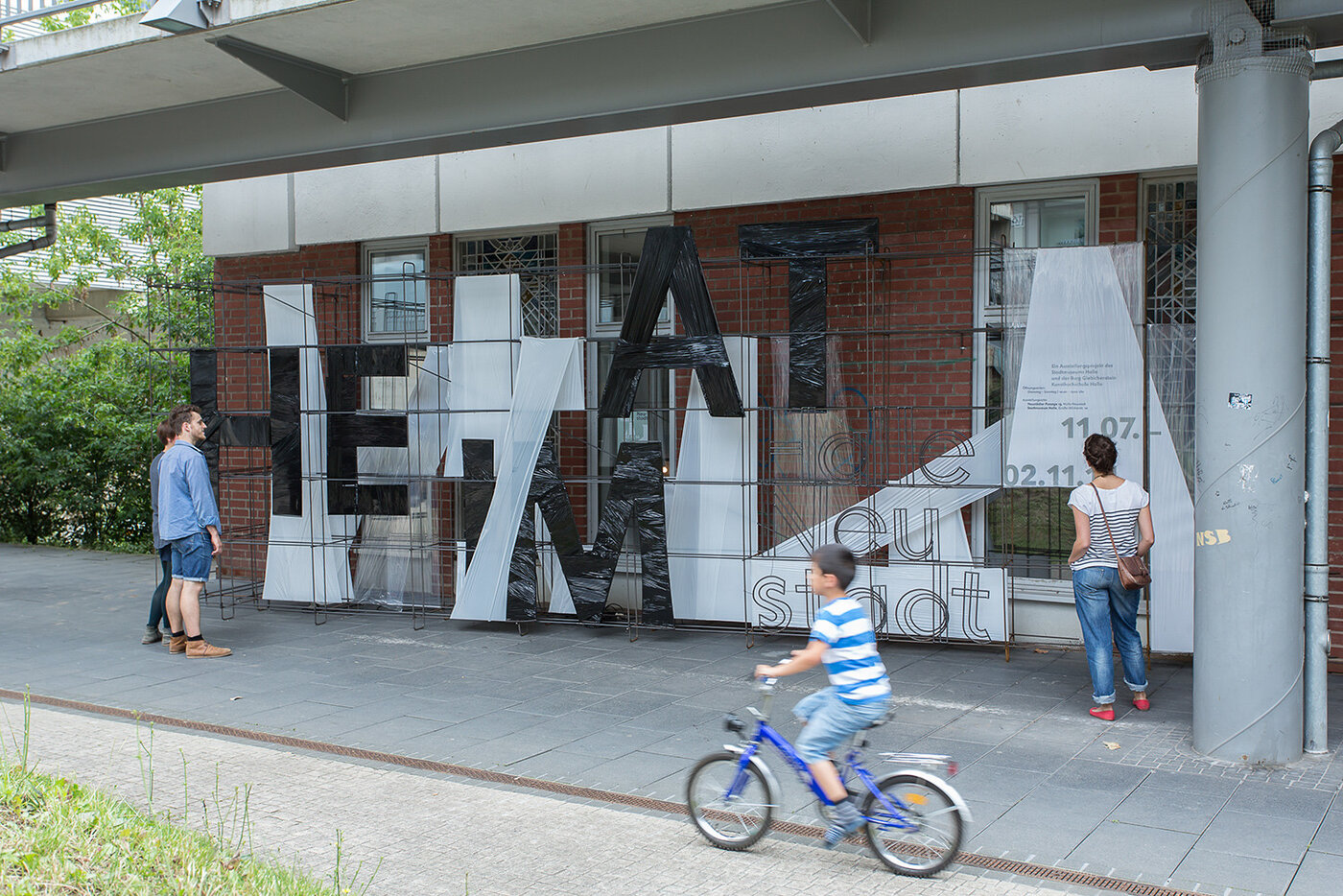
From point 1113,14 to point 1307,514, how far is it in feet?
9.32

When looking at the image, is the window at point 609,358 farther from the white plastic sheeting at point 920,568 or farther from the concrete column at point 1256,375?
the concrete column at point 1256,375

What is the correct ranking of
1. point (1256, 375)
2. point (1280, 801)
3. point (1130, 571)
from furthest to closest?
1. point (1130, 571)
2. point (1256, 375)
3. point (1280, 801)

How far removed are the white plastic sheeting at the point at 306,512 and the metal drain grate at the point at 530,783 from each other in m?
3.07

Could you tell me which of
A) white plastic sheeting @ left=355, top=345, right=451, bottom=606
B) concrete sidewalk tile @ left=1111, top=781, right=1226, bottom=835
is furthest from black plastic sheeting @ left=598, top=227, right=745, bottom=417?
concrete sidewalk tile @ left=1111, top=781, right=1226, bottom=835

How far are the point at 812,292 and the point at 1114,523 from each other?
3.11 m

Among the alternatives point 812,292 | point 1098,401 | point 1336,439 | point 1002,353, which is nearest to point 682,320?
point 812,292

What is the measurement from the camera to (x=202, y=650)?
28.5ft

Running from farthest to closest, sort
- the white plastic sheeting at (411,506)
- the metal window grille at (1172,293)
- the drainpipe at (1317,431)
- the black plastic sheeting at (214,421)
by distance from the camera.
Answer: the black plastic sheeting at (214,421)
the white plastic sheeting at (411,506)
the metal window grille at (1172,293)
the drainpipe at (1317,431)

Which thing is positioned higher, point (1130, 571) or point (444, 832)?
point (1130, 571)

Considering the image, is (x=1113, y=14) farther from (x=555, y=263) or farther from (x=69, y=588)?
(x=69, y=588)

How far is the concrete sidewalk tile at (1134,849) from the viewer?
4.53 meters

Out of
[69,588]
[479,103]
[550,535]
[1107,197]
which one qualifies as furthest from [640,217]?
[69,588]

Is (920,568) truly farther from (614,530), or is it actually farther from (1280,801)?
(1280,801)

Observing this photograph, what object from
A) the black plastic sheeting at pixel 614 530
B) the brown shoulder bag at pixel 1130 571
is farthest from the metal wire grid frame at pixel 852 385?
the brown shoulder bag at pixel 1130 571
